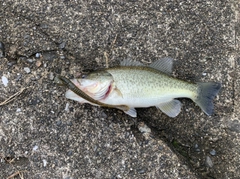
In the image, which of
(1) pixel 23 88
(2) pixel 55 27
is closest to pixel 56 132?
(1) pixel 23 88

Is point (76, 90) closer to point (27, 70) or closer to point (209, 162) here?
point (27, 70)

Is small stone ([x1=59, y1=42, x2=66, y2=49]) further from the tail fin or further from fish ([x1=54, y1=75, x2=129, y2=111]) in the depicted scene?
the tail fin

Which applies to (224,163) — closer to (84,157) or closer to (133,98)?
(133,98)

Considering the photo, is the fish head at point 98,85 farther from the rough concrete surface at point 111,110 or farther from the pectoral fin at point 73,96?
the rough concrete surface at point 111,110

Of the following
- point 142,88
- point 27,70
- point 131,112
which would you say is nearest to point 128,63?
point 142,88

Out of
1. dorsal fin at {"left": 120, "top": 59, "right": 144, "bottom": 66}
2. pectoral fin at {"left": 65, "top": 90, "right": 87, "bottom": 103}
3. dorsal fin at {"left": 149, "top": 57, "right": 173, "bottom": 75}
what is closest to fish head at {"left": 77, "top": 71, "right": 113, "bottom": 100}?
pectoral fin at {"left": 65, "top": 90, "right": 87, "bottom": 103}

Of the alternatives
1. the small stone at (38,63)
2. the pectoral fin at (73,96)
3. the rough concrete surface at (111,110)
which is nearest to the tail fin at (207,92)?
the rough concrete surface at (111,110)
